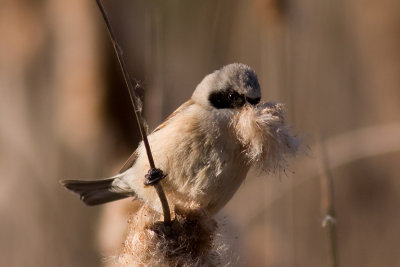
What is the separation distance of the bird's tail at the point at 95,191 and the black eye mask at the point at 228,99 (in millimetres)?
878

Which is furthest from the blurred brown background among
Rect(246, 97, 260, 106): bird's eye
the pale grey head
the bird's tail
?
Rect(246, 97, 260, 106): bird's eye

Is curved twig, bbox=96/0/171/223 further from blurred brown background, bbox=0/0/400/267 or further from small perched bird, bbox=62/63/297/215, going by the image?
blurred brown background, bbox=0/0/400/267

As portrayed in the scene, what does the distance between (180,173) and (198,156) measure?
10cm

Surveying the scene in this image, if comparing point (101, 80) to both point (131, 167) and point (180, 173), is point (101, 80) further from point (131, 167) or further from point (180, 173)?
point (180, 173)

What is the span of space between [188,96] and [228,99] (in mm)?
1551

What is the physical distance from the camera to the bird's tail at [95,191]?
3.03 m

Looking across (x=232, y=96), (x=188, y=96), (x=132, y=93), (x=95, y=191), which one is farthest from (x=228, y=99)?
(x=188, y=96)

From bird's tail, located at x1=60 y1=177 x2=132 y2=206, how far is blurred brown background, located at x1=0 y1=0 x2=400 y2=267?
0.17 metres

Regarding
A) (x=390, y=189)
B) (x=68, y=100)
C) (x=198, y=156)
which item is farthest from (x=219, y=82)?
(x=390, y=189)

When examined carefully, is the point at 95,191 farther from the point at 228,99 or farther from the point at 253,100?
the point at 253,100

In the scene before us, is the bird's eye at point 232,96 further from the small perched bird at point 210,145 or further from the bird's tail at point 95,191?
the bird's tail at point 95,191

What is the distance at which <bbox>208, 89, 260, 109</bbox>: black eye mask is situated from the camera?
226cm

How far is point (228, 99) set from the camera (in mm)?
2340

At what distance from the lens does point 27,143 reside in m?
3.90
